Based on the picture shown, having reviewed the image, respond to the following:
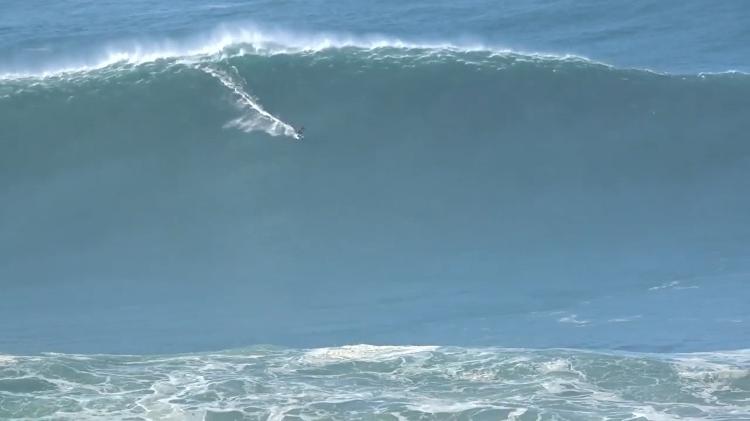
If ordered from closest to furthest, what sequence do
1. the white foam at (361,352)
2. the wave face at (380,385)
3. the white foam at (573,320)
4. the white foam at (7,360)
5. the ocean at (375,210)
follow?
1. the wave face at (380,385)
2. the ocean at (375,210)
3. the white foam at (7,360)
4. the white foam at (361,352)
5. the white foam at (573,320)

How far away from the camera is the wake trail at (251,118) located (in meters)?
22.3

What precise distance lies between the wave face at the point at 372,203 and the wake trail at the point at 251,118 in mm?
49

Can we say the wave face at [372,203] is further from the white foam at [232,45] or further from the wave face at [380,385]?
the wave face at [380,385]

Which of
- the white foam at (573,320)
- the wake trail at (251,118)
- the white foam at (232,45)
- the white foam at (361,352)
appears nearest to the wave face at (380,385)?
the white foam at (361,352)

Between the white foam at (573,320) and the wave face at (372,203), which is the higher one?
the wave face at (372,203)

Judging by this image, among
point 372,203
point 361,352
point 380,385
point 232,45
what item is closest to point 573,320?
point 361,352

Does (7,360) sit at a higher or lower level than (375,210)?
lower

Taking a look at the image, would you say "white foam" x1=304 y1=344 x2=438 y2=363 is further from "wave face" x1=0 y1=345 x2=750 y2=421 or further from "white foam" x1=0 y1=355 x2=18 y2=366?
"white foam" x1=0 y1=355 x2=18 y2=366

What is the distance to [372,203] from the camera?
20.9m

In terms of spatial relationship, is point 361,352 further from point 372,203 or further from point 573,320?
point 372,203

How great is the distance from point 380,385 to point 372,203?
18.7 ft

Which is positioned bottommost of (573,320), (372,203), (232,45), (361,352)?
(361,352)

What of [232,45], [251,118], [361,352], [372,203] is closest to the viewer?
[361,352]

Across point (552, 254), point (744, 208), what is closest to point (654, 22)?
point (744, 208)
